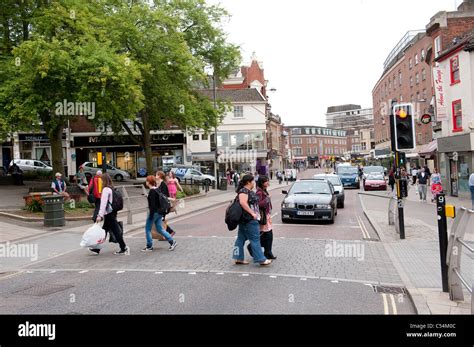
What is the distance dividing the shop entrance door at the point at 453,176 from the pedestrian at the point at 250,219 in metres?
22.1

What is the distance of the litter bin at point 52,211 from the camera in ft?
50.4

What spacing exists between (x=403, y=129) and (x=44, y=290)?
371 inches

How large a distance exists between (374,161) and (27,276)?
225ft

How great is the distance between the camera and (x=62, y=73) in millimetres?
17797

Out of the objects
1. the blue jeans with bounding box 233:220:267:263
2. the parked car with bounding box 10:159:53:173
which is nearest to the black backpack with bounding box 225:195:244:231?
the blue jeans with bounding box 233:220:267:263

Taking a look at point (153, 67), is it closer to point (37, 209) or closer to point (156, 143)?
point (37, 209)

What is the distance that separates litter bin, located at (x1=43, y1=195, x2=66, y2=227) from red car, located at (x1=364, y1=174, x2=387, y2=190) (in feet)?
87.8

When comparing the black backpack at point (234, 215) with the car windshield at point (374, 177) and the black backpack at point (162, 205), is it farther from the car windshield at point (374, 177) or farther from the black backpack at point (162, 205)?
the car windshield at point (374, 177)

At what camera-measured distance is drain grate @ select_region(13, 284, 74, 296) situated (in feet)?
24.0

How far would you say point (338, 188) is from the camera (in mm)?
22109

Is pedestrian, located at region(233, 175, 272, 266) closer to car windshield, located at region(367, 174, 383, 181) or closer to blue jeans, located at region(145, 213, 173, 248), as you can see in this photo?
blue jeans, located at region(145, 213, 173, 248)

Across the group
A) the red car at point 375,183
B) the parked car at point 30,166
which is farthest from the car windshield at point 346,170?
the parked car at point 30,166

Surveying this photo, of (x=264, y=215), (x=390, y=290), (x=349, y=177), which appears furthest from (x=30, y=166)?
(x=390, y=290)

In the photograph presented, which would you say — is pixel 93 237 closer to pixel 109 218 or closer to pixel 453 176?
pixel 109 218
